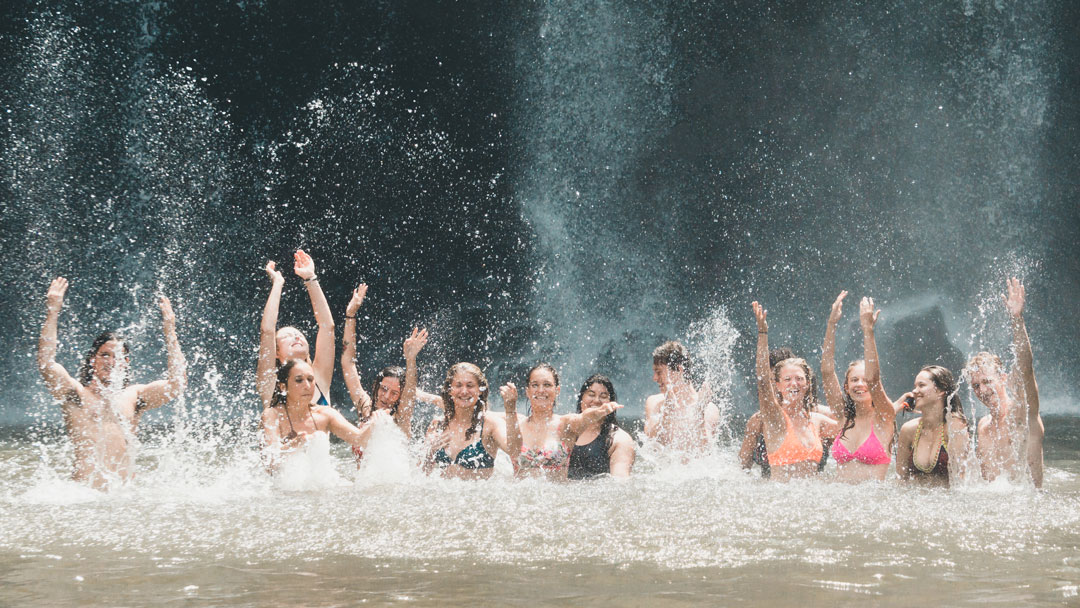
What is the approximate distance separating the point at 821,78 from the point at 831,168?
230 cm

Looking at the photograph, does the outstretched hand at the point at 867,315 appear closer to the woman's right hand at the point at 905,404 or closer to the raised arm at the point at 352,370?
the woman's right hand at the point at 905,404

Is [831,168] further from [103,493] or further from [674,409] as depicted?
[103,493]

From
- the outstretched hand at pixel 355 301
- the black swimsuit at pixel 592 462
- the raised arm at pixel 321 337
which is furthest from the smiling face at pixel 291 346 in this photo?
the black swimsuit at pixel 592 462

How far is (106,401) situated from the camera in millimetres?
6117

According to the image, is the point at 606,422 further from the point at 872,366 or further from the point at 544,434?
the point at 872,366

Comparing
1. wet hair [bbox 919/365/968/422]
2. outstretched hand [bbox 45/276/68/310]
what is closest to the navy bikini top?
outstretched hand [bbox 45/276/68/310]

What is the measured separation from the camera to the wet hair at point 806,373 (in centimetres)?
642

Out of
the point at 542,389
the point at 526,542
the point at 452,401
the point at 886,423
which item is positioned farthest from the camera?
the point at 886,423

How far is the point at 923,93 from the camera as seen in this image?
23.6 meters

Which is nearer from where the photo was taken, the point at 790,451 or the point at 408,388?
the point at 790,451

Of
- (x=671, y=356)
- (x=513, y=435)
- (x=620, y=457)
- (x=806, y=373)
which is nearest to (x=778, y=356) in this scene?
(x=806, y=373)

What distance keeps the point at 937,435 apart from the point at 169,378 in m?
4.97

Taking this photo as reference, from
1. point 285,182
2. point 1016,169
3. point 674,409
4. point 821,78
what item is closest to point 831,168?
point 821,78

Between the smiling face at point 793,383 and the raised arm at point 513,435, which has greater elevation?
the smiling face at point 793,383
